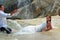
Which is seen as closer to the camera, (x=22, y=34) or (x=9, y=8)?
(x=22, y=34)

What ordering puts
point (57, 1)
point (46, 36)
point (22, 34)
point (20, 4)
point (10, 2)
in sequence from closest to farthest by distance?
point (46, 36), point (22, 34), point (57, 1), point (20, 4), point (10, 2)

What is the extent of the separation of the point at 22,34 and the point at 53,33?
723mm

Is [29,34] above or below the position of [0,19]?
below

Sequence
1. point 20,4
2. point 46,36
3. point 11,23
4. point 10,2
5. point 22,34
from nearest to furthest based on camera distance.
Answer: point 46,36, point 22,34, point 11,23, point 20,4, point 10,2

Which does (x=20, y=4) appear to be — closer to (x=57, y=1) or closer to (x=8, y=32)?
(x=57, y=1)

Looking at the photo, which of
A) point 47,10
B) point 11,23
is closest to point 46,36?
point 11,23

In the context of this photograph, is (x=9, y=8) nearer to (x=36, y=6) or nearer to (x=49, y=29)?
(x=36, y=6)

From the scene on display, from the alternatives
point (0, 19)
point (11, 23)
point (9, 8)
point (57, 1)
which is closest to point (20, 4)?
point (9, 8)

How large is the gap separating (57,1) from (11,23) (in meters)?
3.11

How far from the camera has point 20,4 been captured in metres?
12.0

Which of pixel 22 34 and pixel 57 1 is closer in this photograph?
pixel 22 34

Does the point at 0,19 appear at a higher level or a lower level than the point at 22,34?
higher

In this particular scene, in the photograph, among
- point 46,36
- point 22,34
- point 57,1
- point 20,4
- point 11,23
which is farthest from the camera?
point 20,4

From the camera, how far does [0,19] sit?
5406 millimetres
